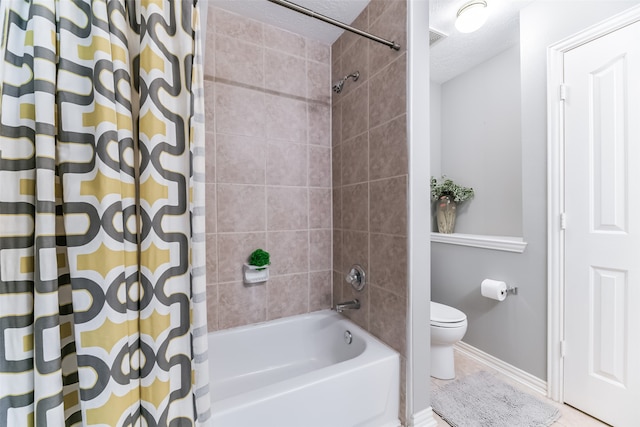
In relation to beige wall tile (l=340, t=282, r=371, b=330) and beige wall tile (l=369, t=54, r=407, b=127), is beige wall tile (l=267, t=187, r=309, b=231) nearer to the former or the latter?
beige wall tile (l=340, t=282, r=371, b=330)

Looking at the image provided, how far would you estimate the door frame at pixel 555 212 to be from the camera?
1.62 m

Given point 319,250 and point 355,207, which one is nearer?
point 355,207

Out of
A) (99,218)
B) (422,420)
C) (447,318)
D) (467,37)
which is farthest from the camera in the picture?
(467,37)

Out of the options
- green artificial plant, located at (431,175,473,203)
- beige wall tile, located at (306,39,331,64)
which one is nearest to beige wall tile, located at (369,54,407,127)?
beige wall tile, located at (306,39,331,64)

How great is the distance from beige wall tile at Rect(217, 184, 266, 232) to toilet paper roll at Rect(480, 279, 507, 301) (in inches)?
62.2

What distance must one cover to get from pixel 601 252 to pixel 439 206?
3.96 feet

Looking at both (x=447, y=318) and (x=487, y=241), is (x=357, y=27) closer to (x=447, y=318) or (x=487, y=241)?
(x=487, y=241)

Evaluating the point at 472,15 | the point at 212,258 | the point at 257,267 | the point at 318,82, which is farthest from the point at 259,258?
the point at 472,15

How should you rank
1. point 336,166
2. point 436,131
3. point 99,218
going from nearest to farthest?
point 99,218 < point 336,166 < point 436,131

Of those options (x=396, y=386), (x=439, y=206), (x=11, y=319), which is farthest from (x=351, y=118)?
(x=11, y=319)

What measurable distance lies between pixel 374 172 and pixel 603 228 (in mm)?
1227

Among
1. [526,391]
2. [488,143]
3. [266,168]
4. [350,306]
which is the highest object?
[488,143]

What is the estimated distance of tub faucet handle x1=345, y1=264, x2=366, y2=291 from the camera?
1667 mm

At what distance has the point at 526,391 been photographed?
173 centimetres
